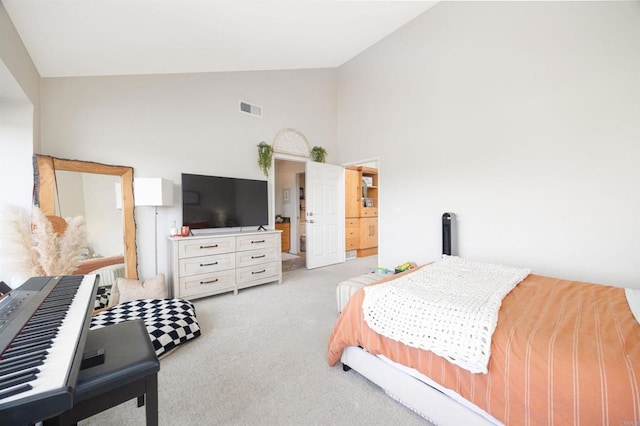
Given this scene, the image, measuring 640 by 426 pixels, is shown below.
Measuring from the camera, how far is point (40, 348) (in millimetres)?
730

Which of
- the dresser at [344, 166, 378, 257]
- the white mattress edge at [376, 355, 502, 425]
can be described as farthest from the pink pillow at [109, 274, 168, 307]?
the dresser at [344, 166, 378, 257]

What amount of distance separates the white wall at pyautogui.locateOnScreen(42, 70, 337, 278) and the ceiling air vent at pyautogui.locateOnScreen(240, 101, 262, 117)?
0.08 meters

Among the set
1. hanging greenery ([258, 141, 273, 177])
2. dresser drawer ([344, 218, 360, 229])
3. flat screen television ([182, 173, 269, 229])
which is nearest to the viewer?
flat screen television ([182, 173, 269, 229])

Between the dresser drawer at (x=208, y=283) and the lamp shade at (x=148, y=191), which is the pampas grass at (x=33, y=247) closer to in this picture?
the lamp shade at (x=148, y=191)

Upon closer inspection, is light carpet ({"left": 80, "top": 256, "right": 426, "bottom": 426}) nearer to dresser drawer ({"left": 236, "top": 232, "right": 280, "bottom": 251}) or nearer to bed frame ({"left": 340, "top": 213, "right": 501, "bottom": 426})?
bed frame ({"left": 340, "top": 213, "right": 501, "bottom": 426})

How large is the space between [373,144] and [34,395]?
14.0 ft

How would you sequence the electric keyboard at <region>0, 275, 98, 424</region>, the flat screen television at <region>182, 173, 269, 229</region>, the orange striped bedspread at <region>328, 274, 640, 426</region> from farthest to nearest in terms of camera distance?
the flat screen television at <region>182, 173, 269, 229</region> → the orange striped bedspread at <region>328, 274, 640, 426</region> → the electric keyboard at <region>0, 275, 98, 424</region>

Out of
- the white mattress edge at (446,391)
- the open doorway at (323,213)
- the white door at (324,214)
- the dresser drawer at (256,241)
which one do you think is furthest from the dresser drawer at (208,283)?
the white mattress edge at (446,391)

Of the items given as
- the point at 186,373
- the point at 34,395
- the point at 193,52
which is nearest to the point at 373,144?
the point at 193,52

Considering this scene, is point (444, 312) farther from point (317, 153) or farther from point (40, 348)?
point (317, 153)

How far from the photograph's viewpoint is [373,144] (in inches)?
167

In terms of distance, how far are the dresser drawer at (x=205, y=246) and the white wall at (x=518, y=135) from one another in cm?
232

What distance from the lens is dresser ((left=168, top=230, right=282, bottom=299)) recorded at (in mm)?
2844

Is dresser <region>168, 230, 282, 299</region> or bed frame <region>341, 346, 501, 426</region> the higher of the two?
dresser <region>168, 230, 282, 299</region>
